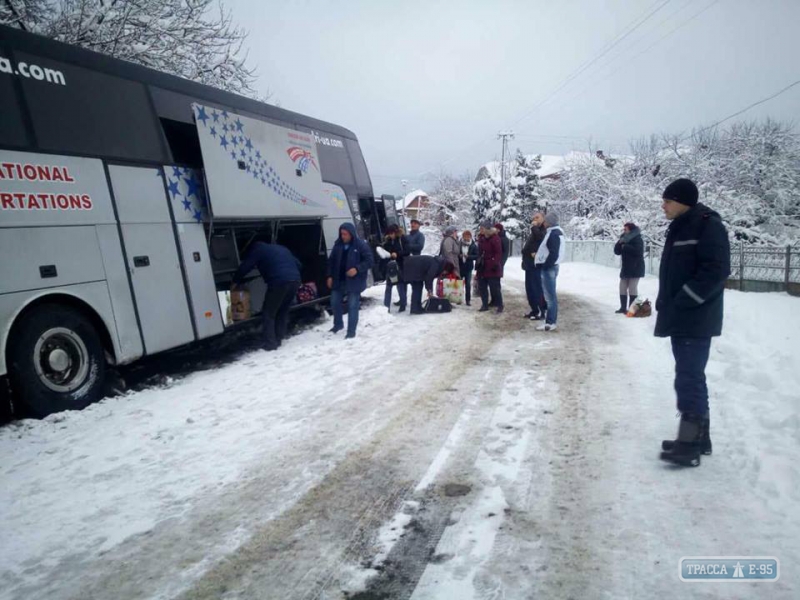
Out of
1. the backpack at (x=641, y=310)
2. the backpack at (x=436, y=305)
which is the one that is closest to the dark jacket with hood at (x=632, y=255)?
the backpack at (x=641, y=310)

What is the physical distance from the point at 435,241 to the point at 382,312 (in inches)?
1661

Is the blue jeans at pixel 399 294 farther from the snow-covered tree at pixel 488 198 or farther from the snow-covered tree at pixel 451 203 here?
the snow-covered tree at pixel 451 203

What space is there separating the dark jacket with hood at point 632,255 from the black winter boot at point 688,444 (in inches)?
254

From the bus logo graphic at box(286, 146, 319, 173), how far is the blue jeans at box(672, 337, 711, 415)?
7234 mm

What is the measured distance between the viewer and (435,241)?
168 feet

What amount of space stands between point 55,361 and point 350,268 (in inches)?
163

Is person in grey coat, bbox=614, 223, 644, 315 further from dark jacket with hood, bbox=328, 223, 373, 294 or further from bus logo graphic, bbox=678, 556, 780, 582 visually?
bus logo graphic, bbox=678, 556, 780, 582

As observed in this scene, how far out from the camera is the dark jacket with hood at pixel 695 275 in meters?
3.26

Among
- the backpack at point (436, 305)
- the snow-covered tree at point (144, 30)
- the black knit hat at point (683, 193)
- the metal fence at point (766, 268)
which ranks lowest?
the metal fence at point (766, 268)

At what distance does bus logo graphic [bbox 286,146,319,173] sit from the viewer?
8.80m

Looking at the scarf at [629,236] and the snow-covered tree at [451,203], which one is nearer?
the scarf at [629,236]

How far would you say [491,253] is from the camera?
9789 mm

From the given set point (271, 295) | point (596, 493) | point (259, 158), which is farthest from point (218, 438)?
point (259, 158)

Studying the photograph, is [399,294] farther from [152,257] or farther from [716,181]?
[716,181]
